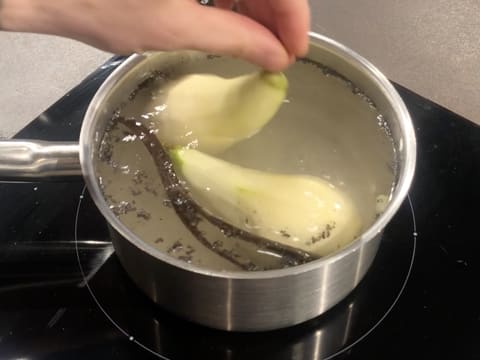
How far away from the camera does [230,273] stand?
0.38 m

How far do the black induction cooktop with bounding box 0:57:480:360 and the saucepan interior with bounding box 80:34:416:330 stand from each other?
0.03 meters

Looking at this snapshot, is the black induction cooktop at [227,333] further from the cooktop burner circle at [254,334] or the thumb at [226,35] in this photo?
the thumb at [226,35]

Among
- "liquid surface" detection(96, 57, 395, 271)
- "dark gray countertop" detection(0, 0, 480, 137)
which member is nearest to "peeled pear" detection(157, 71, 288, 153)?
"liquid surface" detection(96, 57, 395, 271)

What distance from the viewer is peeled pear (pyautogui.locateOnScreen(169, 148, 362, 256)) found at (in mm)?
447

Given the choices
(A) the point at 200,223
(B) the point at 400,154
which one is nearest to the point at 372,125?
(B) the point at 400,154

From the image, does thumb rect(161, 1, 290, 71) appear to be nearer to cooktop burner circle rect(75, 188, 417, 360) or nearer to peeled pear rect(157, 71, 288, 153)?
peeled pear rect(157, 71, 288, 153)

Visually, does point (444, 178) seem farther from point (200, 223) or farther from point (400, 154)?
point (200, 223)

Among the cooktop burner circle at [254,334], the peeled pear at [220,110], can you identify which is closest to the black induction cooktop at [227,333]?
the cooktop burner circle at [254,334]

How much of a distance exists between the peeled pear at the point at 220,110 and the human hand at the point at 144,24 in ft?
0.17

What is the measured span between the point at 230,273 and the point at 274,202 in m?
0.09

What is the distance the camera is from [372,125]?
1.72 feet

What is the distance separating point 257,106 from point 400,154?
0.12 metres

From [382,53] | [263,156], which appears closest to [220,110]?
[263,156]

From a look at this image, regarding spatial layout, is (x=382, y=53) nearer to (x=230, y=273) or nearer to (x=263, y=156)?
(x=263, y=156)
